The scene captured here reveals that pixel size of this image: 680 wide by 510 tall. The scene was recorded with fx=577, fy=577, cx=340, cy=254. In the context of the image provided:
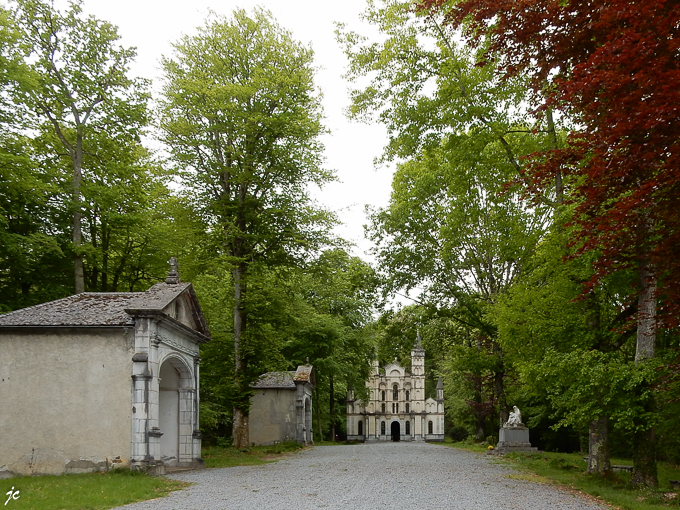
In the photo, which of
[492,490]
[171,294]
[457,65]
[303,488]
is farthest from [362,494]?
[457,65]

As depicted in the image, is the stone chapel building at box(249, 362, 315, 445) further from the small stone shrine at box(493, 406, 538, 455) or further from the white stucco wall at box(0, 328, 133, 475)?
the white stucco wall at box(0, 328, 133, 475)

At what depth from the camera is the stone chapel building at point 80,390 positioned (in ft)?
45.0

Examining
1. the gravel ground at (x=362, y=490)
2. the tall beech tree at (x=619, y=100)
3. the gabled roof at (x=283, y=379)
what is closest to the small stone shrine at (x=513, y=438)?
the gravel ground at (x=362, y=490)

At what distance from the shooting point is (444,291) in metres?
26.8

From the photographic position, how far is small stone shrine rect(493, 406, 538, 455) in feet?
75.4

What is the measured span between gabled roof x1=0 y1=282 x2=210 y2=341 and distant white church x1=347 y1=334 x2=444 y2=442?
206 ft

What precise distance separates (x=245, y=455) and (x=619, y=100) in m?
18.5

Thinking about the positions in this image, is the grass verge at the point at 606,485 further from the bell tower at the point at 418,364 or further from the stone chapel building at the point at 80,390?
the bell tower at the point at 418,364

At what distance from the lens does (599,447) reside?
14.0 metres

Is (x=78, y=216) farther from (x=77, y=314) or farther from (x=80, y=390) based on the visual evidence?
(x=80, y=390)

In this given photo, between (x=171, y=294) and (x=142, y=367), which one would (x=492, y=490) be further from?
(x=171, y=294)

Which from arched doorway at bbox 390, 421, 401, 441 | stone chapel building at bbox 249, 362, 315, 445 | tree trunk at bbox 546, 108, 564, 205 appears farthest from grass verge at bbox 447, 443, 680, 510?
arched doorway at bbox 390, 421, 401, 441

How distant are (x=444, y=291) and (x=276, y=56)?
12.7 m

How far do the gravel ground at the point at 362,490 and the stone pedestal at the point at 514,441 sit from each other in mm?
6846
